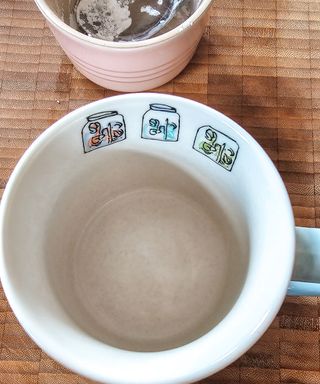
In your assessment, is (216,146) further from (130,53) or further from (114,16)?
(114,16)

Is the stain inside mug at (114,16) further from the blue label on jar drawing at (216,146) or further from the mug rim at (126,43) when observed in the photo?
the blue label on jar drawing at (216,146)

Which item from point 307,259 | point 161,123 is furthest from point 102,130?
point 307,259

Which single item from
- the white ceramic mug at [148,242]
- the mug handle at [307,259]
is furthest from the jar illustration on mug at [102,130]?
the mug handle at [307,259]

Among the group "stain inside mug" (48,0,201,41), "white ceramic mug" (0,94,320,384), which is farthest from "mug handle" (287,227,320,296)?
"stain inside mug" (48,0,201,41)

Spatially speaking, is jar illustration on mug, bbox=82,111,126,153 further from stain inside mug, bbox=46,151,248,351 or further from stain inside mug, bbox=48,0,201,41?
stain inside mug, bbox=48,0,201,41

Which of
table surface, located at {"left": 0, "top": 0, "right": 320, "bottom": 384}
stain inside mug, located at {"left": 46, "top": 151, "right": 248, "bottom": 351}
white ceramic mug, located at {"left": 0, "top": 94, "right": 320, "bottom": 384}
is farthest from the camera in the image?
table surface, located at {"left": 0, "top": 0, "right": 320, "bottom": 384}
